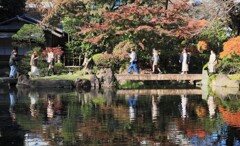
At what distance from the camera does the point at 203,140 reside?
9117 mm

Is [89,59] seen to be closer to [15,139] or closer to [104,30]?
[104,30]

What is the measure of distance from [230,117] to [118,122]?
315cm

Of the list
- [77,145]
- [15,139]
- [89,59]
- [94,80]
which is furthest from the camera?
[89,59]

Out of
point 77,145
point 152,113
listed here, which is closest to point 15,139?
point 77,145

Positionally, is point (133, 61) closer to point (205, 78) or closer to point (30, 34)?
point (205, 78)

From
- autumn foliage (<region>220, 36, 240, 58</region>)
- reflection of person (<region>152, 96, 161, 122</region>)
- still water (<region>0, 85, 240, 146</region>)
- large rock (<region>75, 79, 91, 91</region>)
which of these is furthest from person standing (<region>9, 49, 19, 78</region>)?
autumn foliage (<region>220, 36, 240, 58</region>)

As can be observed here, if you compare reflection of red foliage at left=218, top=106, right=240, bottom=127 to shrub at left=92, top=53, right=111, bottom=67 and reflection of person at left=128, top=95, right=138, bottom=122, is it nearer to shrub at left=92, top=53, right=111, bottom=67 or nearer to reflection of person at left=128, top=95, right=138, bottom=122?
reflection of person at left=128, top=95, right=138, bottom=122

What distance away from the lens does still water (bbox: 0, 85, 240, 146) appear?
29.9ft

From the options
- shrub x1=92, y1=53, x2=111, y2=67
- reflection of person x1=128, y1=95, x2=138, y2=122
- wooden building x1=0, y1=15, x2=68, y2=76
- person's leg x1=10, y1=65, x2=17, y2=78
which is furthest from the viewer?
wooden building x1=0, y1=15, x2=68, y2=76

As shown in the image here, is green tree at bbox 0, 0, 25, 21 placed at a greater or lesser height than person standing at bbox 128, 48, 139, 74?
greater

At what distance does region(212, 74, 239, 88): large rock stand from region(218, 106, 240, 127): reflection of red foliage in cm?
966

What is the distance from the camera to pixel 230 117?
12297mm

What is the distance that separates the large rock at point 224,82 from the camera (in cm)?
2313

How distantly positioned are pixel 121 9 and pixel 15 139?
59.5ft
